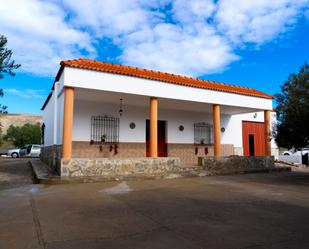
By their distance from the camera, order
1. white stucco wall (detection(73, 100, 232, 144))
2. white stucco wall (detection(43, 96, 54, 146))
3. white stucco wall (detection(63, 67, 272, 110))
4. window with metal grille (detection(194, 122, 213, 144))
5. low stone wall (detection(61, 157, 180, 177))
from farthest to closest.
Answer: window with metal grille (detection(194, 122, 213, 144)) < white stucco wall (detection(43, 96, 54, 146)) < white stucco wall (detection(73, 100, 232, 144)) < white stucco wall (detection(63, 67, 272, 110)) < low stone wall (detection(61, 157, 180, 177))

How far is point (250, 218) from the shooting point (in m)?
5.18

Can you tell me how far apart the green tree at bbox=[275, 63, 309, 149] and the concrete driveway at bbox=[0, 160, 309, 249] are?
8.88 feet

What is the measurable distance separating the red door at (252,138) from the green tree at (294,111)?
7114 millimetres

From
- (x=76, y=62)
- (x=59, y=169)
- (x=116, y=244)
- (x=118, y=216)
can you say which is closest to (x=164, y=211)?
(x=118, y=216)

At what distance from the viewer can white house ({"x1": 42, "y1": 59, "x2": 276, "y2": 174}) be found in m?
10.5

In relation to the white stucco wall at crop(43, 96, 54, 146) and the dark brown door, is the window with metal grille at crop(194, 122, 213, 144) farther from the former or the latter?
the white stucco wall at crop(43, 96, 54, 146)

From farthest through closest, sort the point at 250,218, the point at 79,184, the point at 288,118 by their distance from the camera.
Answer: the point at 288,118, the point at 79,184, the point at 250,218

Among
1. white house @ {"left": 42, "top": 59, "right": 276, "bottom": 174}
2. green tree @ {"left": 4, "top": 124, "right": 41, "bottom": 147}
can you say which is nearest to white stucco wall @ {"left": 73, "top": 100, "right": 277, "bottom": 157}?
white house @ {"left": 42, "top": 59, "right": 276, "bottom": 174}

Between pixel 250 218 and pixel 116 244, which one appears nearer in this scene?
pixel 116 244

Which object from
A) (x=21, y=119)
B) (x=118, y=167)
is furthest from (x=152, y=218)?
(x=21, y=119)

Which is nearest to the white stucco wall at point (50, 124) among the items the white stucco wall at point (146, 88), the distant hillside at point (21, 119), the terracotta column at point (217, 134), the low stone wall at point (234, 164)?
the white stucco wall at point (146, 88)

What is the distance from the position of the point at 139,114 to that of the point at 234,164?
5.11 meters

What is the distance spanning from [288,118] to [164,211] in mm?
6814

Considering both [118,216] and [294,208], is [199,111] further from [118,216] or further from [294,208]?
[118,216]
